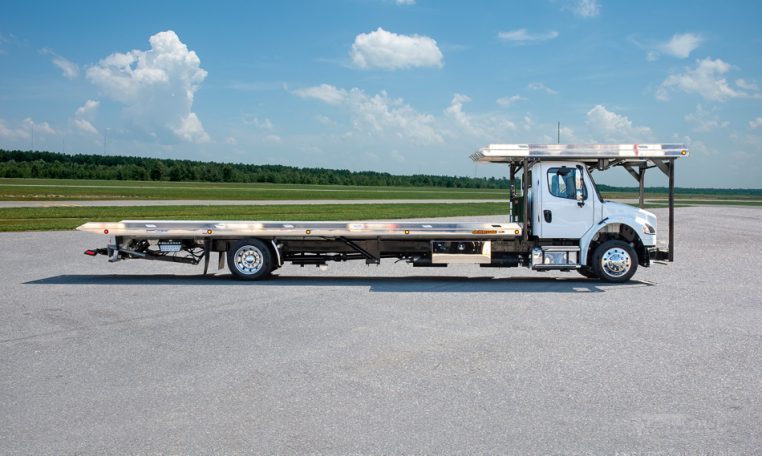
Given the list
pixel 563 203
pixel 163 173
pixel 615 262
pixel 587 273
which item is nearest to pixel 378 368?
pixel 563 203

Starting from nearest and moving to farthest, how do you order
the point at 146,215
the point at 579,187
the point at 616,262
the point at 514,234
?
the point at 616,262 → the point at 514,234 → the point at 579,187 → the point at 146,215

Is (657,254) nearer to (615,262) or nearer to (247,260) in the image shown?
(615,262)

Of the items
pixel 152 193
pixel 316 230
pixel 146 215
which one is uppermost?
pixel 152 193

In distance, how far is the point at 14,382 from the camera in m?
6.19

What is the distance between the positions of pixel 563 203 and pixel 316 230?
15.5ft

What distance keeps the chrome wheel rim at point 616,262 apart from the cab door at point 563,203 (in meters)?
0.62

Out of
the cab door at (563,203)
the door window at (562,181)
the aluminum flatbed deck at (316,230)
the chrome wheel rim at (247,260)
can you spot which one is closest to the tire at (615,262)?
the cab door at (563,203)

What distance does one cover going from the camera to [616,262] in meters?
12.6

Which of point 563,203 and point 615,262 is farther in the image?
point 563,203

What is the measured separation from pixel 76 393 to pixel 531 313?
19.8 feet

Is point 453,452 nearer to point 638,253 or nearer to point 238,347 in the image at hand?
point 238,347

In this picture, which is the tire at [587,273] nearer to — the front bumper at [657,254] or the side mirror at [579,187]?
the front bumper at [657,254]

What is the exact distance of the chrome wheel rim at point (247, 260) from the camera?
41.7 ft

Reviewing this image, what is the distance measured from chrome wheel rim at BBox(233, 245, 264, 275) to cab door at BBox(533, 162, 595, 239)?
5363 mm
